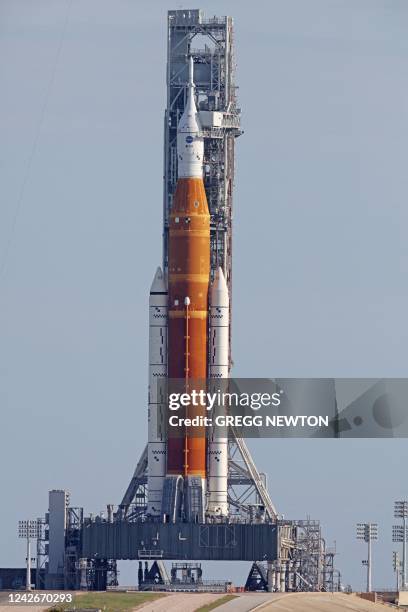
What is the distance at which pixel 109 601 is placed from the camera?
13812 centimetres

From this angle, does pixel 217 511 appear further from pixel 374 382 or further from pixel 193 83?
pixel 193 83

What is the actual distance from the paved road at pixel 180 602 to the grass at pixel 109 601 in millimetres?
707

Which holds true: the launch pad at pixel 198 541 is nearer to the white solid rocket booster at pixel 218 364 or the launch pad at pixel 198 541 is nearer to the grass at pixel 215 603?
the white solid rocket booster at pixel 218 364

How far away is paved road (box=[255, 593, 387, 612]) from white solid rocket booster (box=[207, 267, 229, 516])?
32.2ft

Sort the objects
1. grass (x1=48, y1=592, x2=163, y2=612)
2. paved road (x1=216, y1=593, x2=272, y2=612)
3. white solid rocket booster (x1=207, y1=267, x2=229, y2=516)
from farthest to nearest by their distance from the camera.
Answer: white solid rocket booster (x1=207, y1=267, x2=229, y2=516) → paved road (x1=216, y1=593, x2=272, y2=612) → grass (x1=48, y1=592, x2=163, y2=612)

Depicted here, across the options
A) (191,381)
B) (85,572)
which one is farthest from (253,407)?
(85,572)

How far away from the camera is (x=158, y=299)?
516ft

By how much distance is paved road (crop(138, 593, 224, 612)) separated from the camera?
134 metres

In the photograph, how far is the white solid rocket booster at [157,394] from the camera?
514ft

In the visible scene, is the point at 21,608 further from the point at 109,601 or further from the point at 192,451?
the point at 192,451

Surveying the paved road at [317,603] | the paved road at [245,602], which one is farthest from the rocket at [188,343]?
the paved road at [317,603]

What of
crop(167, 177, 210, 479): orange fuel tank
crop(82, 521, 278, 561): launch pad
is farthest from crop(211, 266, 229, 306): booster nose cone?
crop(82, 521, 278, 561): launch pad

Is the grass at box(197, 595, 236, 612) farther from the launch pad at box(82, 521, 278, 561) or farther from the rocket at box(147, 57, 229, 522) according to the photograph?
the rocket at box(147, 57, 229, 522)

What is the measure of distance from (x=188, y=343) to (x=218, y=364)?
218 centimetres
